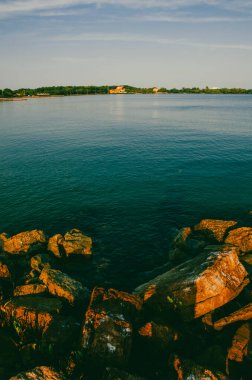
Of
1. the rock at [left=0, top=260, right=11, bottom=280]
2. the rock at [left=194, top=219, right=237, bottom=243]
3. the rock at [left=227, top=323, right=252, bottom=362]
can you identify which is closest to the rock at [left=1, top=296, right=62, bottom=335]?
the rock at [left=0, top=260, right=11, bottom=280]

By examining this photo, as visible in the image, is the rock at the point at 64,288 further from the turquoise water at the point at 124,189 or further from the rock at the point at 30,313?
the turquoise water at the point at 124,189

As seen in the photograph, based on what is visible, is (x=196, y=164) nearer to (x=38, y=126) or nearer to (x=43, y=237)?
(x=43, y=237)

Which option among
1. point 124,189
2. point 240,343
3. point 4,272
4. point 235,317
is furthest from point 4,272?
point 124,189

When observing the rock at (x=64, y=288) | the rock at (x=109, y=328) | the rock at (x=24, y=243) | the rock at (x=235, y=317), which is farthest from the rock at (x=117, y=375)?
the rock at (x=24, y=243)

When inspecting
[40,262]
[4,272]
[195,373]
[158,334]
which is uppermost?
[195,373]

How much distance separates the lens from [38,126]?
103188mm

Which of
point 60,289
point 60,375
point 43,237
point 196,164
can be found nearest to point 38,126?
point 196,164

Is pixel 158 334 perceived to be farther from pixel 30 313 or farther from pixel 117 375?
pixel 30 313

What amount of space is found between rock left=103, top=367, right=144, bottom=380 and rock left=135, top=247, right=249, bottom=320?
512 centimetres

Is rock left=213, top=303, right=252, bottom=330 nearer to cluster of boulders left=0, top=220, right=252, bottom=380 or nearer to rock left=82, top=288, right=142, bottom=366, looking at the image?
cluster of boulders left=0, top=220, right=252, bottom=380

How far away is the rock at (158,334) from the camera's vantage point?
47.3ft

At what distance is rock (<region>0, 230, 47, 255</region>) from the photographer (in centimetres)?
2650

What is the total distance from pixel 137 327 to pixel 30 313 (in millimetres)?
6813

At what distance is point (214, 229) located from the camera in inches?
1103
